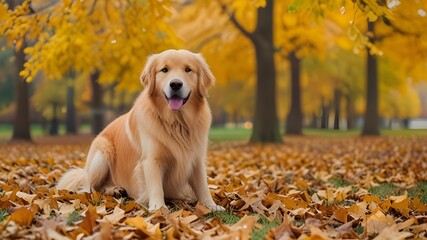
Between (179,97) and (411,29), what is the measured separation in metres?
14.1

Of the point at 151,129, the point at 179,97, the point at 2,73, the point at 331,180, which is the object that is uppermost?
the point at 2,73

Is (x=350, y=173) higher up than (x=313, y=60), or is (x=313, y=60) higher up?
(x=313, y=60)

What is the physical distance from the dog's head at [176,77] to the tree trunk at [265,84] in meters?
9.51

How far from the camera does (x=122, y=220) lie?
3453 millimetres

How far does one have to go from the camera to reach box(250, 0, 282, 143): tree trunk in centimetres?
1374

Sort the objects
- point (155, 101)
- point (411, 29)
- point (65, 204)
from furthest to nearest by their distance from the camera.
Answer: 1. point (411, 29)
2. point (155, 101)
3. point (65, 204)

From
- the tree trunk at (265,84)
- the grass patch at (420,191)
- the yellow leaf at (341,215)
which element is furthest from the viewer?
the tree trunk at (265,84)

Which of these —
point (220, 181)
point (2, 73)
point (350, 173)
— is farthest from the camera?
point (2, 73)

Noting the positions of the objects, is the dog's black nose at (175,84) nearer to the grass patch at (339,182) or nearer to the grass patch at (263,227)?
the grass patch at (263,227)

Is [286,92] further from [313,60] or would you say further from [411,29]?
[411,29]

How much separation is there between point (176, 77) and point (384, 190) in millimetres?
2713

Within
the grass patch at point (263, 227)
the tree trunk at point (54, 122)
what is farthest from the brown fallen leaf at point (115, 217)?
the tree trunk at point (54, 122)

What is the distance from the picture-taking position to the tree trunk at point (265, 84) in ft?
45.1

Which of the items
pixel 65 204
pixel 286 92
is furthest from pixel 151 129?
pixel 286 92
